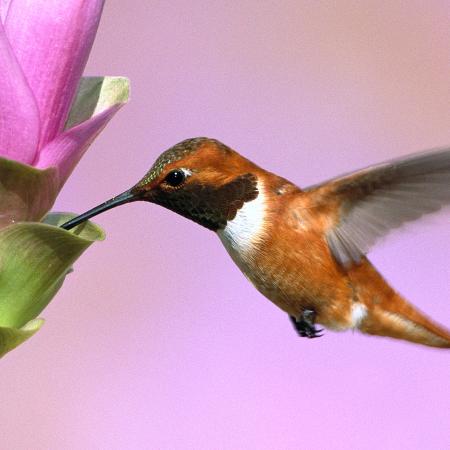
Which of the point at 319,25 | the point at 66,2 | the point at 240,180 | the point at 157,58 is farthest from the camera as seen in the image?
the point at 319,25

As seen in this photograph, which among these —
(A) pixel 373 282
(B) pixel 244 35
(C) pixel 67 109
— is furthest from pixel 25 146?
(B) pixel 244 35

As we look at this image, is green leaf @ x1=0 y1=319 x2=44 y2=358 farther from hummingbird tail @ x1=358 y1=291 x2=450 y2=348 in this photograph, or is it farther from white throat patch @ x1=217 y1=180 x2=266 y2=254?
hummingbird tail @ x1=358 y1=291 x2=450 y2=348

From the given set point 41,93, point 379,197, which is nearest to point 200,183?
point 379,197

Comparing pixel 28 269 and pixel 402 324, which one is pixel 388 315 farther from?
pixel 28 269

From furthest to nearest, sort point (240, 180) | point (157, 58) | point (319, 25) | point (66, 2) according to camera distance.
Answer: point (319, 25)
point (157, 58)
point (240, 180)
point (66, 2)

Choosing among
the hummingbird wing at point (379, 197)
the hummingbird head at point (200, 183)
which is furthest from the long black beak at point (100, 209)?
the hummingbird wing at point (379, 197)

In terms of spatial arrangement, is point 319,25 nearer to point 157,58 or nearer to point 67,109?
point 157,58
